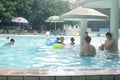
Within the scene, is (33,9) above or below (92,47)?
above

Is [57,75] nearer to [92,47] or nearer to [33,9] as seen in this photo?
[92,47]

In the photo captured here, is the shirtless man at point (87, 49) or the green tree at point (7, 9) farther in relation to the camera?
the green tree at point (7, 9)

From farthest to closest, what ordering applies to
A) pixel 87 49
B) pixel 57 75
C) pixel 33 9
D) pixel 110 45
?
pixel 33 9 < pixel 110 45 < pixel 87 49 < pixel 57 75

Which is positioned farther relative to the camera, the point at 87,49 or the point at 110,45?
the point at 110,45

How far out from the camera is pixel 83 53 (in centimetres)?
932

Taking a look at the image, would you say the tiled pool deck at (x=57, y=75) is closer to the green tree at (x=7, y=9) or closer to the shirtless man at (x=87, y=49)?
the shirtless man at (x=87, y=49)

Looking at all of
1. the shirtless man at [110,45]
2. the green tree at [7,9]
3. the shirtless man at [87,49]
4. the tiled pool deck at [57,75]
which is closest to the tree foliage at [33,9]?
the green tree at [7,9]

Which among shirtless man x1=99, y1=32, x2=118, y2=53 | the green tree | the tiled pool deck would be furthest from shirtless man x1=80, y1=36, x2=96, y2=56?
the green tree

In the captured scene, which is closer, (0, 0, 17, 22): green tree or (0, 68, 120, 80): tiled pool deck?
(0, 68, 120, 80): tiled pool deck

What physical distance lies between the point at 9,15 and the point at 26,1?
10.1ft

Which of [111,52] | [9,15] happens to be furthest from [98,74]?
[9,15]

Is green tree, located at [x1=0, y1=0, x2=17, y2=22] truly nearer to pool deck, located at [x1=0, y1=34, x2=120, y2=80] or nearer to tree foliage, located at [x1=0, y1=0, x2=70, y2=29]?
tree foliage, located at [x1=0, y1=0, x2=70, y2=29]

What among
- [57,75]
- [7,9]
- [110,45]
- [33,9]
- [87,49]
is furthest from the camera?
[33,9]

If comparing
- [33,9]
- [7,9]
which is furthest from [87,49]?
[33,9]
